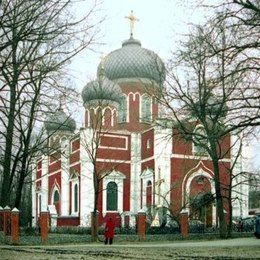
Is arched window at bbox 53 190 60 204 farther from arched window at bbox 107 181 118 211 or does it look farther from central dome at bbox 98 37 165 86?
central dome at bbox 98 37 165 86

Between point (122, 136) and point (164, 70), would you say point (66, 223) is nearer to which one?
point (122, 136)

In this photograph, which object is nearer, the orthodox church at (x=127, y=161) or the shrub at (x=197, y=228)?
the shrub at (x=197, y=228)

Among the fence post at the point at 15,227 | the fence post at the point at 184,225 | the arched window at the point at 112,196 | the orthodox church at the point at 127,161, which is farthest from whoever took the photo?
the arched window at the point at 112,196

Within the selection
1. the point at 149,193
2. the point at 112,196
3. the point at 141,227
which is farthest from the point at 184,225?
the point at 112,196

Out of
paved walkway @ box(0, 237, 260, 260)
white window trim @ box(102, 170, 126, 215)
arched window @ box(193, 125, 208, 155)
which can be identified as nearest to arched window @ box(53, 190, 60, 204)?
white window trim @ box(102, 170, 126, 215)

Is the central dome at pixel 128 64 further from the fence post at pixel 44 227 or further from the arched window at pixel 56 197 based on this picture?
the fence post at pixel 44 227

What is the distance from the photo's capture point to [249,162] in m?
45.3

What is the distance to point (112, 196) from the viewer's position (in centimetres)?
4506

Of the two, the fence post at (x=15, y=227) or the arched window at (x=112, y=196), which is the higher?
the arched window at (x=112, y=196)

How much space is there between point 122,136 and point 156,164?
16.0 feet

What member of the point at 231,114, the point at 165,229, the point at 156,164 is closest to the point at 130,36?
the point at 156,164

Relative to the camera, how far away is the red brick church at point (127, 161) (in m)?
41.8

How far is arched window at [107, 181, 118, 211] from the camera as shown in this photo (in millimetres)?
44688

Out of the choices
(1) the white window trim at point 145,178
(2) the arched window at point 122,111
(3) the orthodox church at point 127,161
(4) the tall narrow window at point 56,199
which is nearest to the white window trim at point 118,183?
(3) the orthodox church at point 127,161
